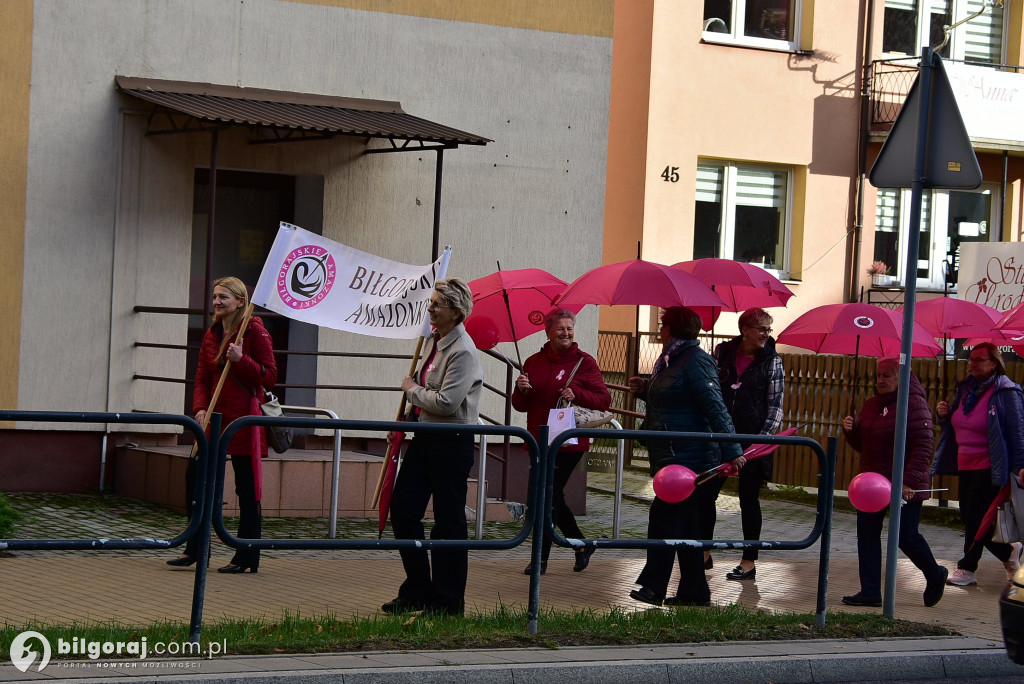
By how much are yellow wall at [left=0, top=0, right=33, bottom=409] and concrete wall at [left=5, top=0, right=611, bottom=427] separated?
2.7 inches

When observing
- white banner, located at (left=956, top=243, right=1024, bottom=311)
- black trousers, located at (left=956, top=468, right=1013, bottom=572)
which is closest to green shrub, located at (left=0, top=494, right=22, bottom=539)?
black trousers, located at (left=956, top=468, right=1013, bottom=572)

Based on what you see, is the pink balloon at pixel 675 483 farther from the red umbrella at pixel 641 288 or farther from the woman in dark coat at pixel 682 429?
the red umbrella at pixel 641 288

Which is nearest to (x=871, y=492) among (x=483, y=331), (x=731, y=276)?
(x=731, y=276)

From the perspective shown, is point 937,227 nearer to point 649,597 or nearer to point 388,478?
point 649,597

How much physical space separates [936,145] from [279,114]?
5596mm

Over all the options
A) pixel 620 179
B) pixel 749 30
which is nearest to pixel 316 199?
pixel 620 179

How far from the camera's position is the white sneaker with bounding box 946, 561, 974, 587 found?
33.3 ft

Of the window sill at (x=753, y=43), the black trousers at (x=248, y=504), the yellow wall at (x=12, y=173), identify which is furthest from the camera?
the window sill at (x=753, y=43)

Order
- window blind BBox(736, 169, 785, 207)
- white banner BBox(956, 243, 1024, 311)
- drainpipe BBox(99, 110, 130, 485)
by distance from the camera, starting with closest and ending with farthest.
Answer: drainpipe BBox(99, 110, 130, 485) → white banner BBox(956, 243, 1024, 311) → window blind BBox(736, 169, 785, 207)

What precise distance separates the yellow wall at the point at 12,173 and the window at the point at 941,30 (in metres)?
14.7

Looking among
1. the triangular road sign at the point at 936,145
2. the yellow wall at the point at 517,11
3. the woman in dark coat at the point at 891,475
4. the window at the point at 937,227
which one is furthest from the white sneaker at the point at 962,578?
the window at the point at 937,227

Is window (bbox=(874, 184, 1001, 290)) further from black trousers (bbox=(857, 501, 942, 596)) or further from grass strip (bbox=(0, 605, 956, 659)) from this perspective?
grass strip (bbox=(0, 605, 956, 659))

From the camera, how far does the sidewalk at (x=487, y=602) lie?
20.2 feet

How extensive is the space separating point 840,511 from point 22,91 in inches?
364
